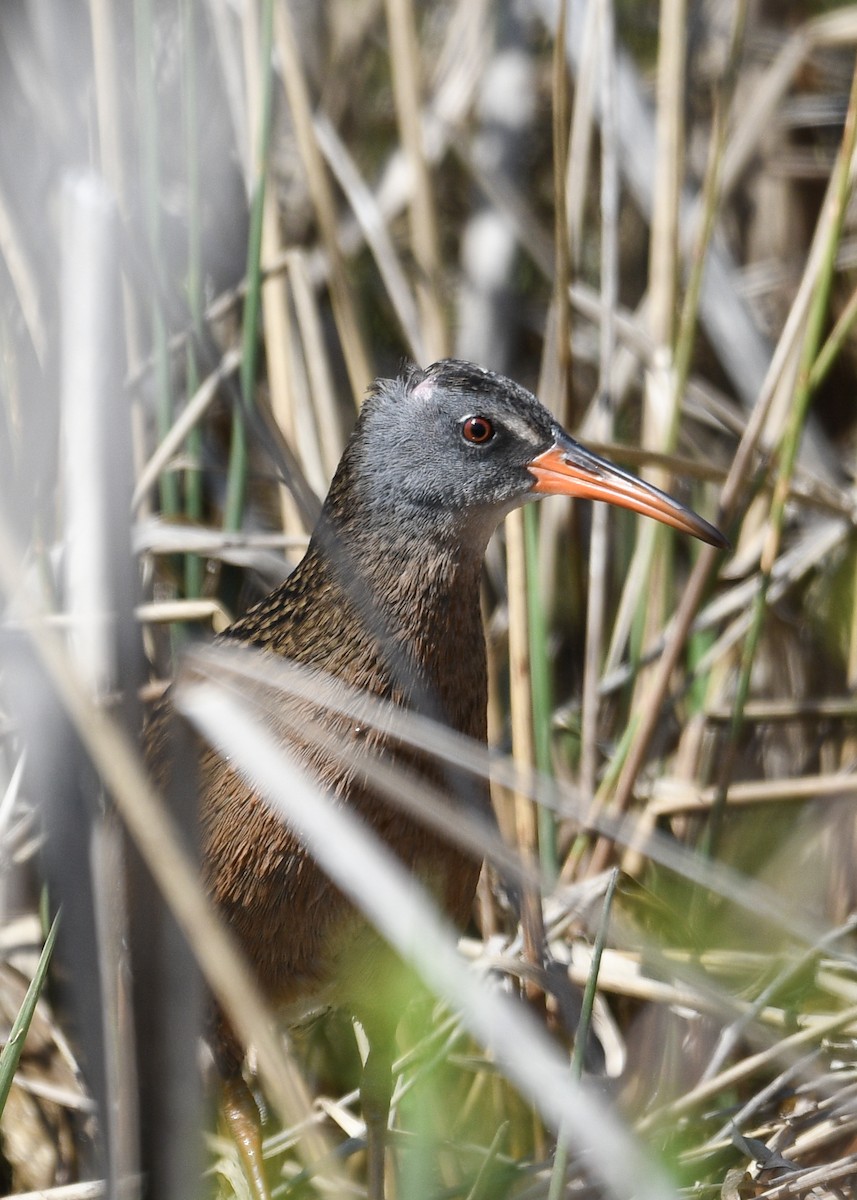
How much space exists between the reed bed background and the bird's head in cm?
26

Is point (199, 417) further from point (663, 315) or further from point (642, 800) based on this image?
point (642, 800)

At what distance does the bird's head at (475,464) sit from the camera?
79.5 inches

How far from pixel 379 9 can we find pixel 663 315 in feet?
4.30

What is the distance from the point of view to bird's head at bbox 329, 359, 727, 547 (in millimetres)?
2020

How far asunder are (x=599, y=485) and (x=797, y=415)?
0.41m

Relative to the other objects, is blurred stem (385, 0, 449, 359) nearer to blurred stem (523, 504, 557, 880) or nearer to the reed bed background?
the reed bed background

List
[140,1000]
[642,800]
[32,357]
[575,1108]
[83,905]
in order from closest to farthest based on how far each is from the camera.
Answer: [575,1108], [83,905], [140,1000], [32,357], [642,800]

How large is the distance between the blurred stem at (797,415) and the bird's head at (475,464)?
15.1 inches

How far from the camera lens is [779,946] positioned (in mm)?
2248

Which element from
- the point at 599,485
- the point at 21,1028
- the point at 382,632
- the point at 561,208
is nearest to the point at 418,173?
the point at 561,208

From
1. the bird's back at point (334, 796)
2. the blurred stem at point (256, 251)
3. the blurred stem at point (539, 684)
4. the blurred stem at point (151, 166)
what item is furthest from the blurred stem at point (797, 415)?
the blurred stem at point (151, 166)

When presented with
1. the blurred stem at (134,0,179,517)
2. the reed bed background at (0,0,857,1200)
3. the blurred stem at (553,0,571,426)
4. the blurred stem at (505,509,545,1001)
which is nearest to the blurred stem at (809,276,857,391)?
the reed bed background at (0,0,857,1200)

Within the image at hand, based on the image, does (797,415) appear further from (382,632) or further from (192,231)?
(192,231)

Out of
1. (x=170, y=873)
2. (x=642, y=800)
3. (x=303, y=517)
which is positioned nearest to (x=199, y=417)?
(x=303, y=517)
